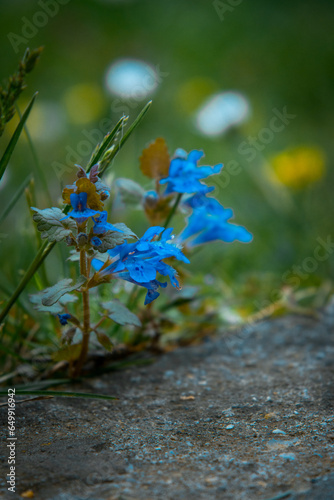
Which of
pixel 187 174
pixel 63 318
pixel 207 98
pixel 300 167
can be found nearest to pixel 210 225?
pixel 187 174

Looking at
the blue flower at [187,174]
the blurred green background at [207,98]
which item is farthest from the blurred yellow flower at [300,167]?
the blue flower at [187,174]

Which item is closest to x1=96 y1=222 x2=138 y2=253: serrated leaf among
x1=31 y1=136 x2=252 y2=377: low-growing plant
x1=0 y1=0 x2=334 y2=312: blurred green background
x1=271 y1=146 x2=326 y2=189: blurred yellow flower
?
x1=31 y1=136 x2=252 y2=377: low-growing plant

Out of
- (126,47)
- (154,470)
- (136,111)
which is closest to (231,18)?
(126,47)

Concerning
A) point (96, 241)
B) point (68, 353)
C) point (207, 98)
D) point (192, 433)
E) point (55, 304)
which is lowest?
point (192, 433)

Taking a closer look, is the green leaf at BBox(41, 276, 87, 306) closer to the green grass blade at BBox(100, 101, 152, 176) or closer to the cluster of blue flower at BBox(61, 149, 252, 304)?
the cluster of blue flower at BBox(61, 149, 252, 304)

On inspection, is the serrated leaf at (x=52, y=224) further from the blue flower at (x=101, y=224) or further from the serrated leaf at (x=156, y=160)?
the serrated leaf at (x=156, y=160)

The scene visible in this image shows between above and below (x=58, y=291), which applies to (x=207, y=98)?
above

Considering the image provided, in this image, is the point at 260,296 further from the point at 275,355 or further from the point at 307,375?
the point at 307,375

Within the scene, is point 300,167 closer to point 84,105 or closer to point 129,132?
point 129,132
